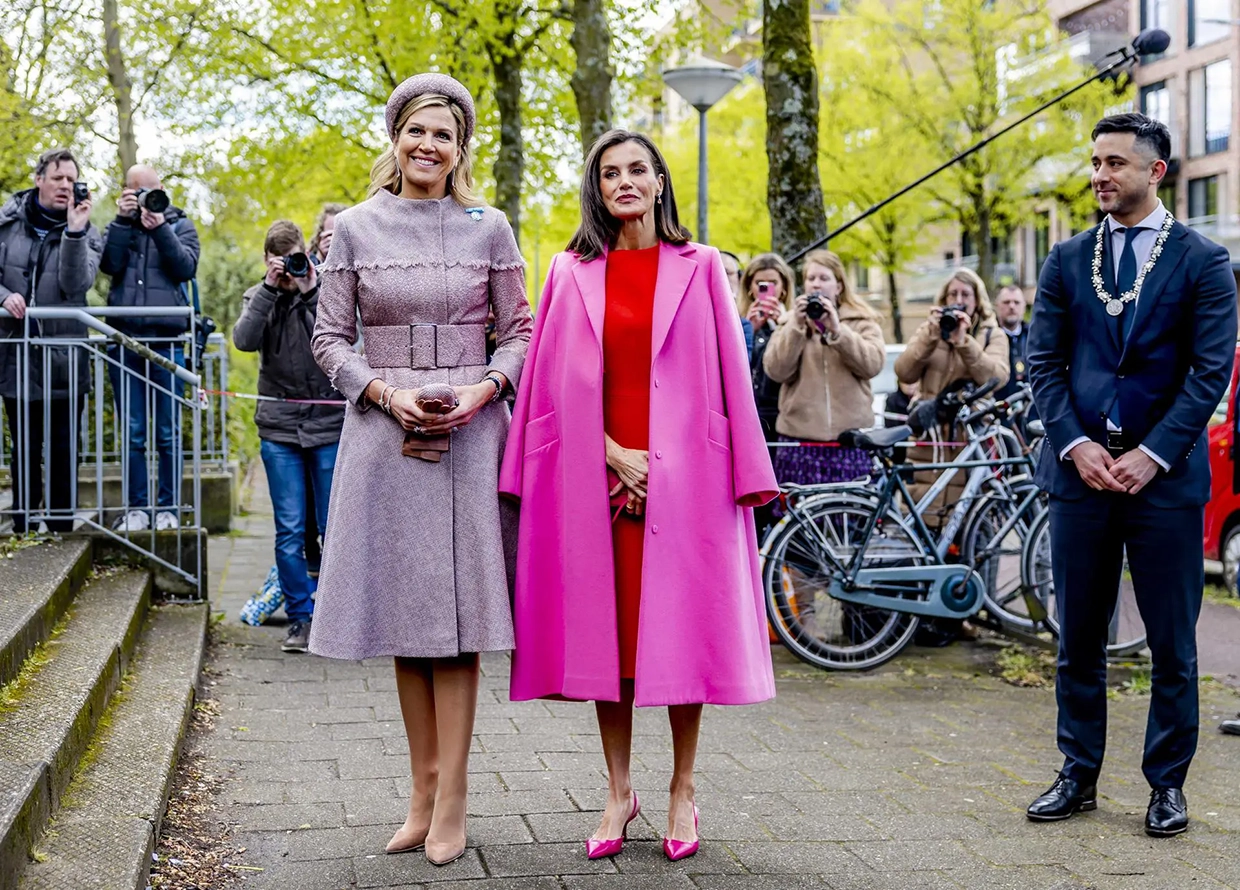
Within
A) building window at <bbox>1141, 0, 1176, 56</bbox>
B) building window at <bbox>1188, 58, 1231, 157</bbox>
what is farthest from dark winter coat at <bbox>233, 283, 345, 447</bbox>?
building window at <bbox>1141, 0, 1176, 56</bbox>

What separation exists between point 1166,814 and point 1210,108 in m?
43.8

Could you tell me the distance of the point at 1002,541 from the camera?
7.66 metres

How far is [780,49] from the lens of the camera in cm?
1116

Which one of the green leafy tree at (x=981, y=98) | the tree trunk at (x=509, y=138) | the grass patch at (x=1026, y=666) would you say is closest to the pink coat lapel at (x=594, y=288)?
the grass patch at (x=1026, y=666)

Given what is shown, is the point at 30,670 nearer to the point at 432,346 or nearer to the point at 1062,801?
the point at 432,346

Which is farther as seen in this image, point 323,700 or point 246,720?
point 323,700

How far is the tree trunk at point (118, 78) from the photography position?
628 inches

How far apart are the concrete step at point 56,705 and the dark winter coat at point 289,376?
3.45ft

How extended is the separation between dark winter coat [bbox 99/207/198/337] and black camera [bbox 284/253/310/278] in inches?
78.3

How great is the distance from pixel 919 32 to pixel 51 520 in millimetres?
31343

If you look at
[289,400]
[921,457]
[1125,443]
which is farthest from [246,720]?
[921,457]

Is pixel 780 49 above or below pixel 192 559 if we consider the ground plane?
above

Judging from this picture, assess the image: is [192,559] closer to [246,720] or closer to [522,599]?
[246,720]

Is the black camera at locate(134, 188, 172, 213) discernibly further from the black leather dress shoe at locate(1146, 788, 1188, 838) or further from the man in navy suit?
the black leather dress shoe at locate(1146, 788, 1188, 838)
